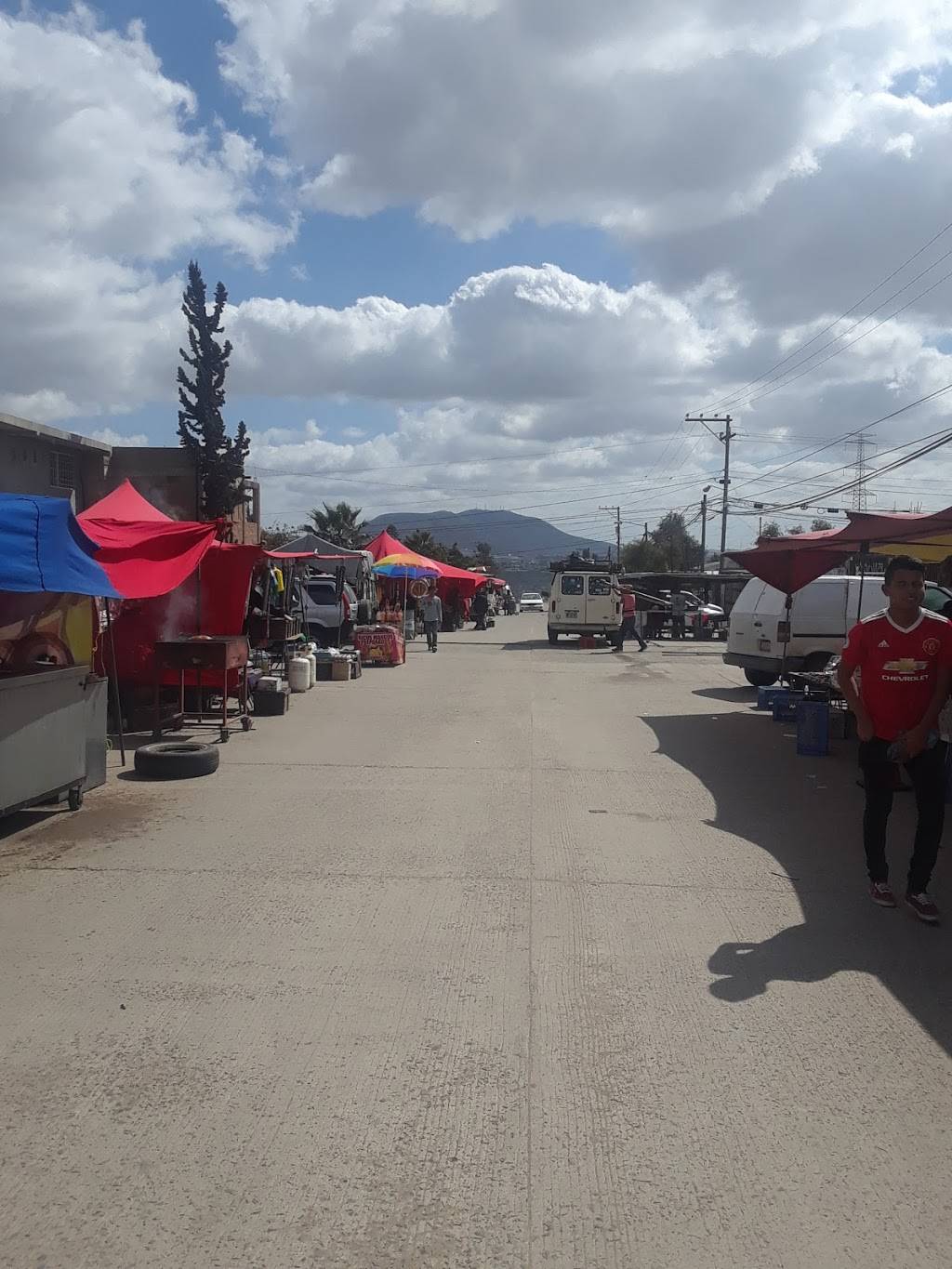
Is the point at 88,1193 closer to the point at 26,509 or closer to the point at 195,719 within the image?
the point at 26,509

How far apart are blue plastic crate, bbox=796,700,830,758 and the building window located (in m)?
19.1

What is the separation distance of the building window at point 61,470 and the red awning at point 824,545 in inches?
667

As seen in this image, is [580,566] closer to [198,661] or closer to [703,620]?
[703,620]

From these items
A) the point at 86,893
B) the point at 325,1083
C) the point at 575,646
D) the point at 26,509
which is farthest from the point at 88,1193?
the point at 575,646

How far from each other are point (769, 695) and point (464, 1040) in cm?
1162

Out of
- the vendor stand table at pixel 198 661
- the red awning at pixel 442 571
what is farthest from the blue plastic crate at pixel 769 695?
the red awning at pixel 442 571

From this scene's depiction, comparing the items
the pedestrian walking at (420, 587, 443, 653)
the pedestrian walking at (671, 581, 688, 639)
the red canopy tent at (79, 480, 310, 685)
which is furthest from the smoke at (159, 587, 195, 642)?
the pedestrian walking at (671, 581, 688, 639)

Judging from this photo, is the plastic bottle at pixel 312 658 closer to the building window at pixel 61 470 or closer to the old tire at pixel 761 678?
the old tire at pixel 761 678

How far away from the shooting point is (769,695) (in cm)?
1517

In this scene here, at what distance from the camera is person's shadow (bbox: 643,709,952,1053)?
5098mm

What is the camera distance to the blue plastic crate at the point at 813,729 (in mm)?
11734

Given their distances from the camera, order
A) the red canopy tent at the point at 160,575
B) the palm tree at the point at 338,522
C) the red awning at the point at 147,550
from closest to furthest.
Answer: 1. the red awning at the point at 147,550
2. the red canopy tent at the point at 160,575
3. the palm tree at the point at 338,522

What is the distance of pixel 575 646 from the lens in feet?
102

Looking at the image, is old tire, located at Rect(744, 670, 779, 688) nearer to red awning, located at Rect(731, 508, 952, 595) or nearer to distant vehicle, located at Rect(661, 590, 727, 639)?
red awning, located at Rect(731, 508, 952, 595)
